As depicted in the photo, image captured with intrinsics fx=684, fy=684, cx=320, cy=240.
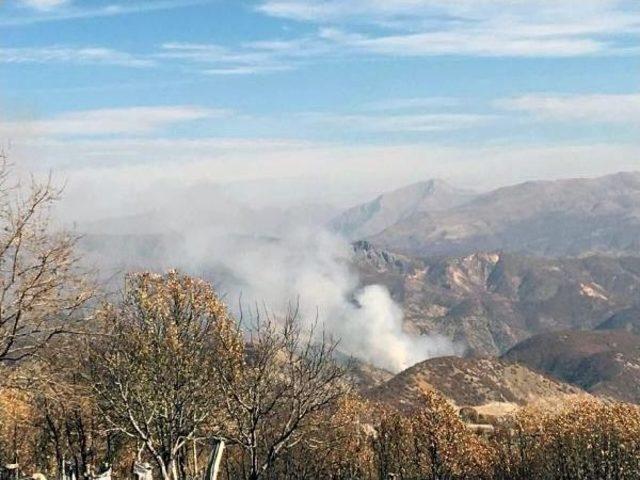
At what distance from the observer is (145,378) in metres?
35.7

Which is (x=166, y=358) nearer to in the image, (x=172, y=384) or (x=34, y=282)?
(x=172, y=384)

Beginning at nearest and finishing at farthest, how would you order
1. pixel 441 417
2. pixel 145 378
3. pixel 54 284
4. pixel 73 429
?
pixel 54 284 → pixel 145 378 → pixel 73 429 → pixel 441 417

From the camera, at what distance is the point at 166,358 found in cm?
3675

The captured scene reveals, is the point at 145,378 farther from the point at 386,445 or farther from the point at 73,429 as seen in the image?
the point at 386,445

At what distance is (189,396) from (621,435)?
222 ft

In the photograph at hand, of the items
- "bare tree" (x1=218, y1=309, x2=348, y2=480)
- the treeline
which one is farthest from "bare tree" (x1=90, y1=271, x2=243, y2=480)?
"bare tree" (x1=218, y1=309, x2=348, y2=480)

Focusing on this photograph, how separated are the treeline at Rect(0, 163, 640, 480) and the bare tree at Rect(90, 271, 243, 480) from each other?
9cm

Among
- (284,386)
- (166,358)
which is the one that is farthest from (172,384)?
(284,386)

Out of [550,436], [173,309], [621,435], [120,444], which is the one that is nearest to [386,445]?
[550,436]

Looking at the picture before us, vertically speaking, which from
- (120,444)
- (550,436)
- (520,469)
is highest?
(120,444)

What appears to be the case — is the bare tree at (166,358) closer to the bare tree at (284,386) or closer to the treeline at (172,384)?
the treeline at (172,384)

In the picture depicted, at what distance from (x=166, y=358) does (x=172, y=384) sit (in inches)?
56.0

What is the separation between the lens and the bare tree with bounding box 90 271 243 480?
35.7 m

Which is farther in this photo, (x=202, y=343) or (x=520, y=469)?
(x=520, y=469)
